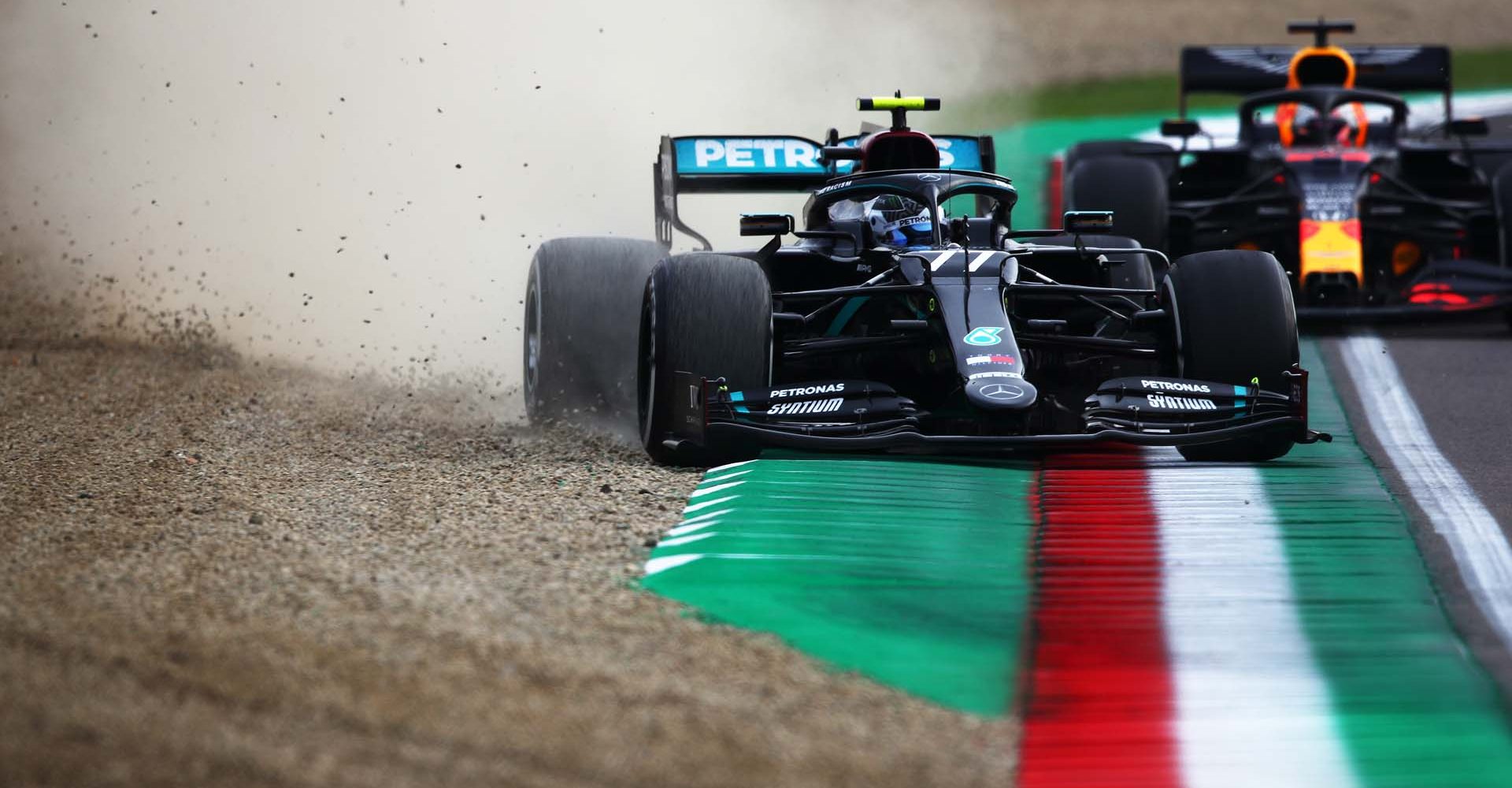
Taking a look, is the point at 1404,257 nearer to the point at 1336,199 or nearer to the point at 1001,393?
the point at 1336,199

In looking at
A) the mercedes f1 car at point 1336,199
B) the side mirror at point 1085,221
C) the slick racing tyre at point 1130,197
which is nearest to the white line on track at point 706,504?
the side mirror at point 1085,221

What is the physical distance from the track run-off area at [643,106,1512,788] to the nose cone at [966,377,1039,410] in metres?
0.33

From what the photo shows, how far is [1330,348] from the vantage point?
13.7 m

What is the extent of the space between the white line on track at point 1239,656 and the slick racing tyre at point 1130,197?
7.36 metres

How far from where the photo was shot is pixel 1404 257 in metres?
15.2

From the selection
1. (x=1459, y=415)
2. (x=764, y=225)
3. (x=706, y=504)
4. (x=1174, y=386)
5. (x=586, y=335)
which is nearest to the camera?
(x=706, y=504)

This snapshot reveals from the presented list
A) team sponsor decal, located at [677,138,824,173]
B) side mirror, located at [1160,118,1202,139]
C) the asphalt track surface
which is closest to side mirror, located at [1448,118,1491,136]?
the asphalt track surface

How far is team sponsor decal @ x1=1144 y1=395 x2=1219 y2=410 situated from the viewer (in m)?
8.37

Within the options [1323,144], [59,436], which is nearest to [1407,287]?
[1323,144]

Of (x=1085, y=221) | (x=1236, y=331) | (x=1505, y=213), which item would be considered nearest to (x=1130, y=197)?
(x=1505, y=213)

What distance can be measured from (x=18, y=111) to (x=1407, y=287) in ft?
36.7

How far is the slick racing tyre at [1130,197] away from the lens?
15070 millimetres

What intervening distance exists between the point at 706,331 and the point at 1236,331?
235 cm

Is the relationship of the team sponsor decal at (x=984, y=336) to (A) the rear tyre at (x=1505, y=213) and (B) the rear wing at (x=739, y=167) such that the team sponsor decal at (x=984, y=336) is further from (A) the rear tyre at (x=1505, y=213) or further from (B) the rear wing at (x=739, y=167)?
(A) the rear tyre at (x=1505, y=213)
